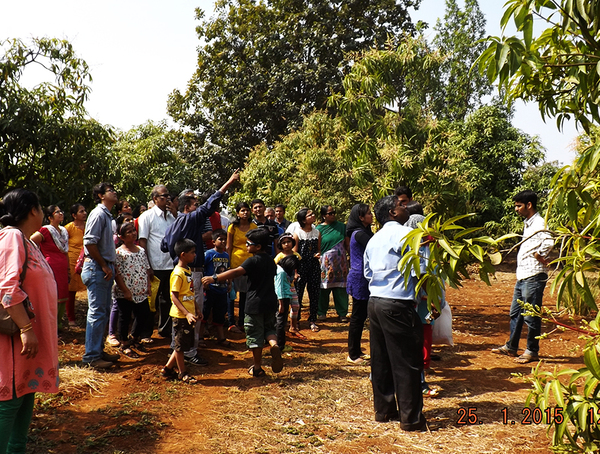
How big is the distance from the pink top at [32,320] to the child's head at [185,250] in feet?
7.63

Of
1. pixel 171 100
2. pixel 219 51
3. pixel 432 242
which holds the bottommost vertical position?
pixel 432 242

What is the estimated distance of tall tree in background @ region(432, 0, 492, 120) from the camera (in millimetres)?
31359

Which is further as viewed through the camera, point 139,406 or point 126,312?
point 126,312

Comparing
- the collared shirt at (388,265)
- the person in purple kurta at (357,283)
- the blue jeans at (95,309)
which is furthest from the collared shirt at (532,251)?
the blue jeans at (95,309)

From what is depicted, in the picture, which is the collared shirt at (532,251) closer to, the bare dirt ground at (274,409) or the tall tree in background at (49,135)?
the bare dirt ground at (274,409)

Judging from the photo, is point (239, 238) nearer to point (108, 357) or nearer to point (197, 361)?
point (197, 361)

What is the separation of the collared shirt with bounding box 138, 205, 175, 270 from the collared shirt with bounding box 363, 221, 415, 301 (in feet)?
10.5

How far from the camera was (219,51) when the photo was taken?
80.8 ft

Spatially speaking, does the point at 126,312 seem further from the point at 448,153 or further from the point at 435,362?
the point at 448,153

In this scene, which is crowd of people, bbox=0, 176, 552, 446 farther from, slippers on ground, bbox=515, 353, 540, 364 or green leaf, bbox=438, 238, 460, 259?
green leaf, bbox=438, 238, 460, 259

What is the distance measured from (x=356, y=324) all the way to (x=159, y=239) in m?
2.82

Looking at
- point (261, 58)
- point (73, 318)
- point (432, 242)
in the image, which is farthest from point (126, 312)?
point (261, 58)

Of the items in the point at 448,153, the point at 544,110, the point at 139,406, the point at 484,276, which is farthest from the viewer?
the point at 448,153

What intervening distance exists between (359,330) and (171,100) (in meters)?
22.1
